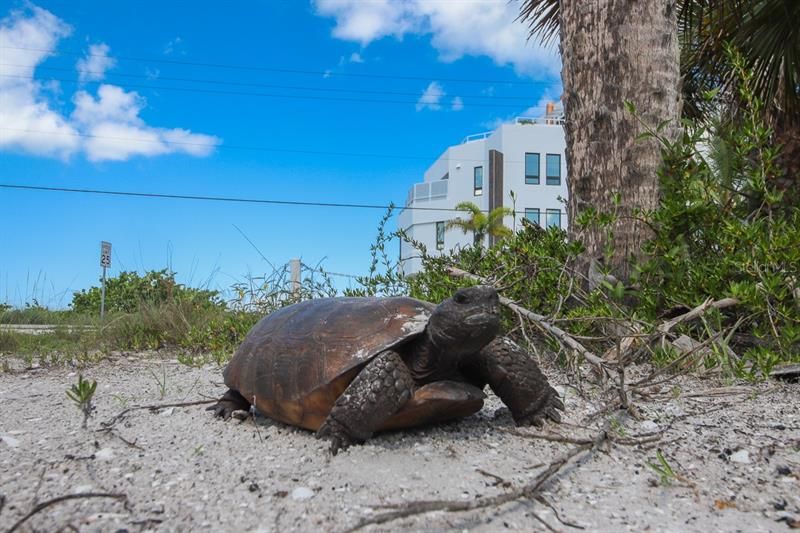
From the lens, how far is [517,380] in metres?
2.61

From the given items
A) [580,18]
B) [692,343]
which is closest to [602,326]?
[692,343]

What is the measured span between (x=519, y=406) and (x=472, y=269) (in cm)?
305

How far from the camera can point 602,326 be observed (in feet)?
13.8

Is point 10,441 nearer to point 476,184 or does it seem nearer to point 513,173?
point 513,173

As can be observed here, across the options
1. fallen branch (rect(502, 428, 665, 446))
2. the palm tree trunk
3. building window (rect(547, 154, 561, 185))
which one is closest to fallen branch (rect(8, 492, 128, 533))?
fallen branch (rect(502, 428, 665, 446))

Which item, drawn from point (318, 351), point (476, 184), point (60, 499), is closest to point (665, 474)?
point (318, 351)

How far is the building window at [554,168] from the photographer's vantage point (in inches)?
1422

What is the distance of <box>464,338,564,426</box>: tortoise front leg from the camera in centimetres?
262

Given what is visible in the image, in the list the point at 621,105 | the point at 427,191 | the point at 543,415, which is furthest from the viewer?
the point at 427,191

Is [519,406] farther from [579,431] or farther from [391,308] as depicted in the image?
[391,308]

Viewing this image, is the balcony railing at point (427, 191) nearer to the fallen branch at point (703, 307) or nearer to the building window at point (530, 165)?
the building window at point (530, 165)

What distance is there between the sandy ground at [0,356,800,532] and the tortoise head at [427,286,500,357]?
1.42 feet

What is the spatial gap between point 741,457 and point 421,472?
125cm

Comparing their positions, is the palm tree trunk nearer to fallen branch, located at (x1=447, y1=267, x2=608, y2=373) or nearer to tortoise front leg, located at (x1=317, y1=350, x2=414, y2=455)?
fallen branch, located at (x1=447, y1=267, x2=608, y2=373)
